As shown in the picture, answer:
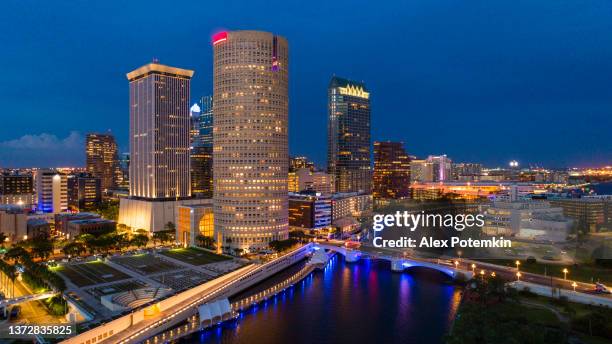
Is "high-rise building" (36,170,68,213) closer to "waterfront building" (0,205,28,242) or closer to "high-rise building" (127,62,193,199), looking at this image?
"high-rise building" (127,62,193,199)

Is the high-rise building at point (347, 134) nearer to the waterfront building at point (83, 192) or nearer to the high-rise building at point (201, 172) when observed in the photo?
the high-rise building at point (201, 172)

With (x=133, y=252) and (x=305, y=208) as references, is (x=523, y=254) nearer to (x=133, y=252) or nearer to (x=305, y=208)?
(x=305, y=208)

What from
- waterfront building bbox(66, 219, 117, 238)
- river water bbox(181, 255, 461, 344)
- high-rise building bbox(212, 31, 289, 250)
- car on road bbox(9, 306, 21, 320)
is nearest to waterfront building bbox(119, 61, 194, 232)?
waterfront building bbox(66, 219, 117, 238)

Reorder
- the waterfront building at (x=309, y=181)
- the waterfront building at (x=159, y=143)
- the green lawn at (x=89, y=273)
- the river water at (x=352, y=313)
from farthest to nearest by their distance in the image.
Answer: the waterfront building at (x=309, y=181) < the waterfront building at (x=159, y=143) < the green lawn at (x=89, y=273) < the river water at (x=352, y=313)

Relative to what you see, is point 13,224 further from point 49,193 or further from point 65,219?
point 49,193

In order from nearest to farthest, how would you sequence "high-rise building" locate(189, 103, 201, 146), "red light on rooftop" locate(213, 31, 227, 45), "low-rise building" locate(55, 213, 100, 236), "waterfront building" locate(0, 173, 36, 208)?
"red light on rooftop" locate(213, 31, 227, 45)
"low-rise building" locate(55, 213, 100, 236)
"waterfront building" locate(0, 173, 36, 208)
"high-rise building" locate(189, 103, 201, 146)

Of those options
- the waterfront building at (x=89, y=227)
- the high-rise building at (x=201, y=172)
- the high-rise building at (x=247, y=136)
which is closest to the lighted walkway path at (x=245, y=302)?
the high-rise building at (x=247, y=136)

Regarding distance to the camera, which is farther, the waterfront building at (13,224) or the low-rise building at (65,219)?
the low-rise building at (65,219)
